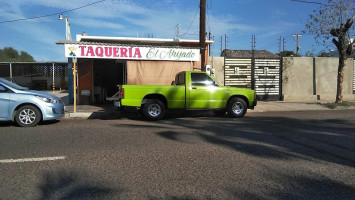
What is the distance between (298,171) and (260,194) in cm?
126

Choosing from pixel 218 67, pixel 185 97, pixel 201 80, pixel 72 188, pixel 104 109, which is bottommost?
pixel 72 188

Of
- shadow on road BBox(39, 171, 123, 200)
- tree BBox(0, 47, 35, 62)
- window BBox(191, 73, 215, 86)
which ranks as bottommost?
shadow on road BBox(39, 171, 123, 200)

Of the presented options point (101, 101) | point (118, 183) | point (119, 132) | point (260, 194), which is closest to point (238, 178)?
point (260, 194)

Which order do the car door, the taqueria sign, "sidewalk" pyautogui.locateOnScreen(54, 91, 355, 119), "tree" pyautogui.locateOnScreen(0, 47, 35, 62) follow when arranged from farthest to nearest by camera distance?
1. "tree" pyautogui.locateOnScreen(0, 47, 35, 62)
2. the taqueria sign
3. "sidewalk" pyautogui.locateOnScreen(54, 91, 355, 119)
4. the car door

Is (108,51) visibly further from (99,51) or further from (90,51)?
(90,51)

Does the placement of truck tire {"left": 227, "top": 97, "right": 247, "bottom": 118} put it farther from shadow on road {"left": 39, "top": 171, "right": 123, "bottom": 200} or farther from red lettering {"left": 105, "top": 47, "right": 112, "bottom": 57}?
shadow on road {"left": 39, "top": 171, "right": 123, "bottom": 200}

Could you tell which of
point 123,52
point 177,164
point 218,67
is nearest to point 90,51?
point 123,52

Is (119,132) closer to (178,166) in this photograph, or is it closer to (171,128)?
(171,128)

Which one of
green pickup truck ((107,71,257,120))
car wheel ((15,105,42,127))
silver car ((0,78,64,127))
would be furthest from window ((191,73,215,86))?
car wheel ((15,105,42,127))

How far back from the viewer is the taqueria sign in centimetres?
1232

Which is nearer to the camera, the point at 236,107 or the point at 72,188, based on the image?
the point at 72,188

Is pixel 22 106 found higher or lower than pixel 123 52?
lower

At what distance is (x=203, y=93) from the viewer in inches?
419

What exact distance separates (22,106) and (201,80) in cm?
613
